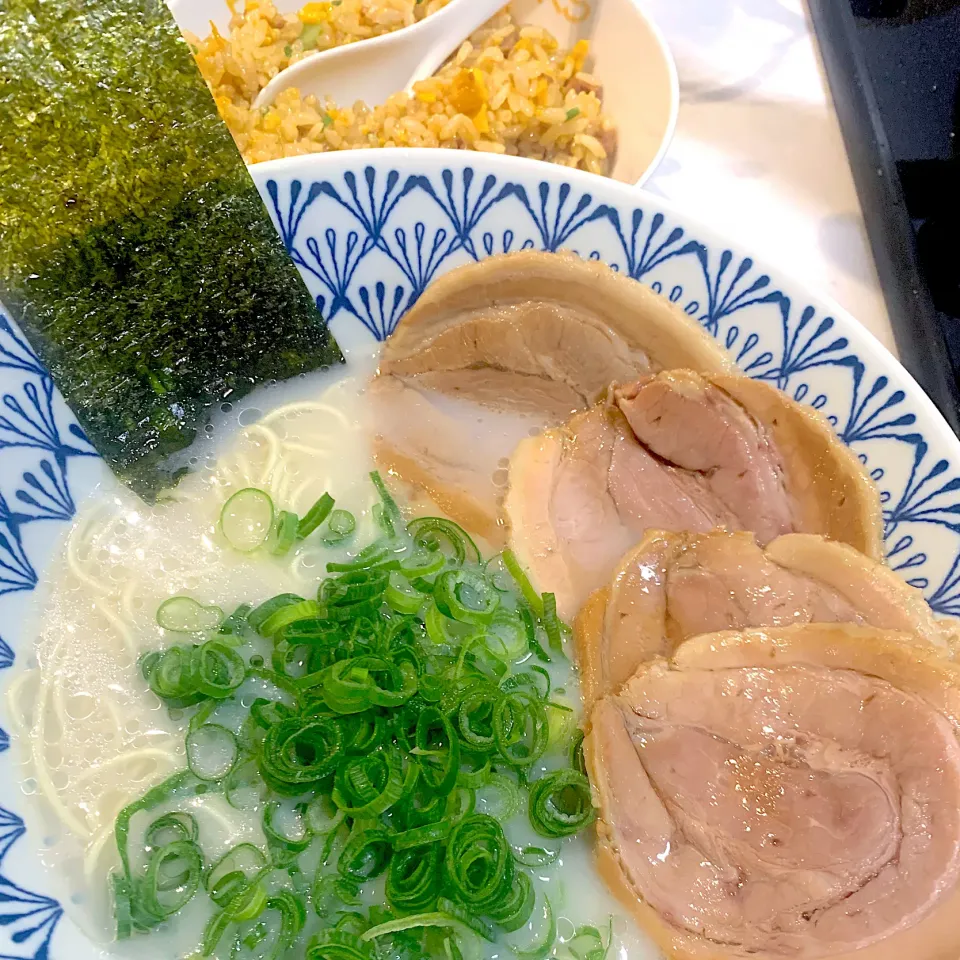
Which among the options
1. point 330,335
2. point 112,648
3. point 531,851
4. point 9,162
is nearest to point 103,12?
point 9,162

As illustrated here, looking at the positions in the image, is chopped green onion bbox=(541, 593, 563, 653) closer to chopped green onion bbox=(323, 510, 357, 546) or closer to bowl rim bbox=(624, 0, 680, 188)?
chopped green onion bbox=(323, 510, 357, 546)

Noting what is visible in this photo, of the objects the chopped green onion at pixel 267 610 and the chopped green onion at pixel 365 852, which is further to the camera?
the chopped green onion at pixel 267 610

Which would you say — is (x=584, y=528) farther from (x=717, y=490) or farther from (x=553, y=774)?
(x=553, y=774)

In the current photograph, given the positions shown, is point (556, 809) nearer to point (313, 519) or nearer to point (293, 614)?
point (293, 614)

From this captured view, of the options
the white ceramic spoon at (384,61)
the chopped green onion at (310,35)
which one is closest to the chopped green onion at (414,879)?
the white ceramic spoon at (384,61)

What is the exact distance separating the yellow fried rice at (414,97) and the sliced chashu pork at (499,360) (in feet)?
1.93

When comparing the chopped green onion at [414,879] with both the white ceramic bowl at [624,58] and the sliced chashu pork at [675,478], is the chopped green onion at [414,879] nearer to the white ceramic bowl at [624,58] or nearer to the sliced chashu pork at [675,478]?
the sliced chashu pork at [675,478]

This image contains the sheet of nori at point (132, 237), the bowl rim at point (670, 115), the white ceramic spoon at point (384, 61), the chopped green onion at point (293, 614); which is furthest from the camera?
the white ceramic spoon at point (384, 61)

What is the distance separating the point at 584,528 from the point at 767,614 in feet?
1.13

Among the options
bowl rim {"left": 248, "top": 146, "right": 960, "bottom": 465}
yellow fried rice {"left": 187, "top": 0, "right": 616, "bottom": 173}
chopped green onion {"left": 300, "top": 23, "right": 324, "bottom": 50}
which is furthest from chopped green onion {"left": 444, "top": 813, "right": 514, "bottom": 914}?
chopped green onion {"left": 300, "top": 23, "right": 324, "bottom": 50}

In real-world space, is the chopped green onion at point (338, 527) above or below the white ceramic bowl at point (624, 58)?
below

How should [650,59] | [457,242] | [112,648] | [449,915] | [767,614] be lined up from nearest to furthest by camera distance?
1. [449,915]
2. [767,614]
3. [112,648]
4. [457,242]
5. [650,59]

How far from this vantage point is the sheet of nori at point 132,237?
1150 millimetres

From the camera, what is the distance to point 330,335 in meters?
1.60
